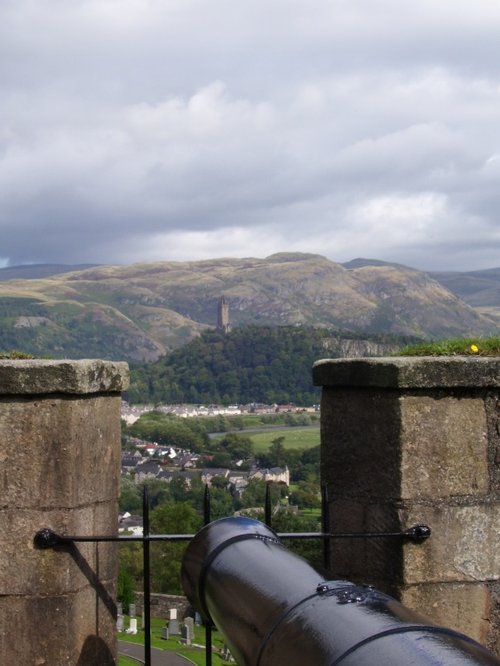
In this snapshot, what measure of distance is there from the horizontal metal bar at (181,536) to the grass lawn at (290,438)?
8663 centimetres

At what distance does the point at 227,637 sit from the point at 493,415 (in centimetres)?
186

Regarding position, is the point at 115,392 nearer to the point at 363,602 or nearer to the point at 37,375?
the point at 37,375

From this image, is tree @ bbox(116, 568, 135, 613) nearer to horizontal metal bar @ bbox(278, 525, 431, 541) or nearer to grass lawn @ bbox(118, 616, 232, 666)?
grass lawn @ bbox(118, 616, 232, 666)

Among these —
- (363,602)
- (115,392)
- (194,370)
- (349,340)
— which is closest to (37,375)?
(115,392)

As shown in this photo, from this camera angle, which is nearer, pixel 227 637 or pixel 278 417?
pixel 227 637

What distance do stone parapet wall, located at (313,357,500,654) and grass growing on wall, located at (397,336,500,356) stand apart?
29 centimetres

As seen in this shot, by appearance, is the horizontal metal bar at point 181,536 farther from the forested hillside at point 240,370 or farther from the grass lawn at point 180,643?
the forested hillside at point 240,370

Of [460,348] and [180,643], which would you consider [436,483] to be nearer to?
[460,348]

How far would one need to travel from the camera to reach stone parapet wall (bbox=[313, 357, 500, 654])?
13.2ft

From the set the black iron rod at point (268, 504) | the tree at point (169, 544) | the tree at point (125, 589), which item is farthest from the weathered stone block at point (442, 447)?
the tree at point (125, 589)

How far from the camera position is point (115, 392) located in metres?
4.20

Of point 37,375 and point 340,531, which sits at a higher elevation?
point 37,375

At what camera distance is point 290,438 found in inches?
4058

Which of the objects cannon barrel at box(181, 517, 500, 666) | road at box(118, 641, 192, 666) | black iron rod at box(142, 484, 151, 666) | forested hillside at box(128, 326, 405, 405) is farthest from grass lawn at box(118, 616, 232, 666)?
forested hillside at box(128, 326, 405, 405)
